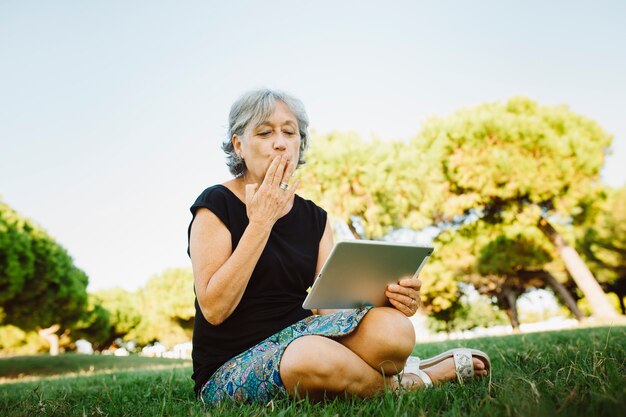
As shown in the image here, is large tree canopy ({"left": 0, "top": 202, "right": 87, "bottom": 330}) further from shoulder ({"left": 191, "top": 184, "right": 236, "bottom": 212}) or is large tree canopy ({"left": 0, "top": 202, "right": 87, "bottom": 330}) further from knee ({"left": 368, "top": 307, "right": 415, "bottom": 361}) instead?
knee ({"left": 368, "top": 307, "right": 415, "bottom": 361})

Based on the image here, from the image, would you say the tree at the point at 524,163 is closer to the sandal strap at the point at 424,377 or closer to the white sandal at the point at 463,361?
the white sandal at the point at 463,361

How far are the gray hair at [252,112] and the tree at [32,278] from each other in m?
14.4

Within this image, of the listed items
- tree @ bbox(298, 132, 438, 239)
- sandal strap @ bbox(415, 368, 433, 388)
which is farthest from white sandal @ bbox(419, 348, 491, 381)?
tree @ bbox(298, 132, 438, 239)

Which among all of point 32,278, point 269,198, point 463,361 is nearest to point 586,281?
point 463,361

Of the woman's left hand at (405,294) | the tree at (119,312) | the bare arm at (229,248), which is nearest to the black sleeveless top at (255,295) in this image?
the bare arm at (229,248)

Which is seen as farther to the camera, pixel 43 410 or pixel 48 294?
pixel 48 294

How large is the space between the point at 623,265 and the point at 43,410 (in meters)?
27.8

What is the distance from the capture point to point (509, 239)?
1984cm

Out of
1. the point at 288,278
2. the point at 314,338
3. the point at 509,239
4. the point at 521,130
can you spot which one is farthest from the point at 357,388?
the point at 509,239

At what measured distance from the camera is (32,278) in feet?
54.0

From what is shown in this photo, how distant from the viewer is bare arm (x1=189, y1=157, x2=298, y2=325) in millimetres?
2037

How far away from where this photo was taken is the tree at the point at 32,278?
14.3m

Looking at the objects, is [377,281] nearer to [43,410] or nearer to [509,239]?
[43,410]

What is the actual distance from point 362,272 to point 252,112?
45.2 inches
